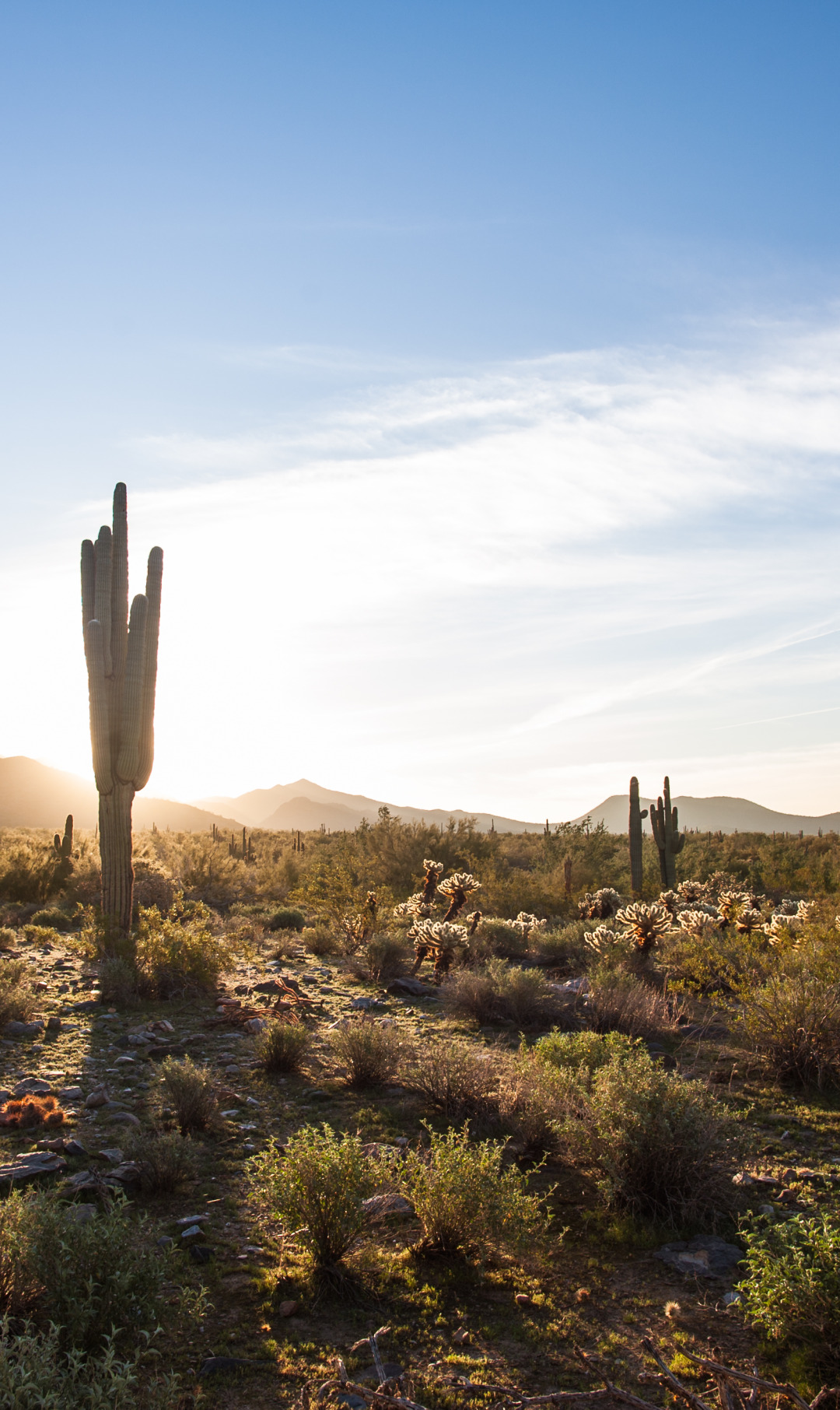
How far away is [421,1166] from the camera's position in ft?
15.1

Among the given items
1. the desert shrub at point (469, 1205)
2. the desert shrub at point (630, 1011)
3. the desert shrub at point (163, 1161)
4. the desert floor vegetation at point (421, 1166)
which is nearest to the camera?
the desert floor vegetation at point (421, 1166)

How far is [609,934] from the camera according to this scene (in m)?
12.3

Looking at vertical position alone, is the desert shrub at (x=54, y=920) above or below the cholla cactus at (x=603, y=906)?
below

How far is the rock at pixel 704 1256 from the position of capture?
444 cm

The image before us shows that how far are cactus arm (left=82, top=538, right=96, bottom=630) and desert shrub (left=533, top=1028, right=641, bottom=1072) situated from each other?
10321 millimetres

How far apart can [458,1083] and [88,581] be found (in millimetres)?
10608

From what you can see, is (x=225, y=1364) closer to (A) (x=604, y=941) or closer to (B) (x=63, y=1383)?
(B) (x=63, y=1383)

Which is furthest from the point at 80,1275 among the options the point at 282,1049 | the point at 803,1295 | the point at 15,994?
the point at 15,994

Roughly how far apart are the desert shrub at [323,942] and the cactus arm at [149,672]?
4.32 metres

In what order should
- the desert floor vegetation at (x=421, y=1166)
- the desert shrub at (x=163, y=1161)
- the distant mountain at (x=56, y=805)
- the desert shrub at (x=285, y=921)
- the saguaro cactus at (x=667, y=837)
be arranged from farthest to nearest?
the distant mountain at (x=56, y=805), the saguaro cactus at (x=667, y=837), the desert shrub at (x=285, y=921), the desert shrub at (x=163, y=1161), the desert floor vegetation at (x=421, y=1166)

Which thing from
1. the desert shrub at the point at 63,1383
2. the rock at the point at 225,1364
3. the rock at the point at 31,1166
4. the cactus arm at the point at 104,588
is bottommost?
the rock at the point at 225,1364

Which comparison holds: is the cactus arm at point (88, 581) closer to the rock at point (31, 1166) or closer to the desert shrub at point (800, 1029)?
the rock at point (31, 1166)

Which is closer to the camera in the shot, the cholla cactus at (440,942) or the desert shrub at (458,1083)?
the desert shrub at (458,1083)

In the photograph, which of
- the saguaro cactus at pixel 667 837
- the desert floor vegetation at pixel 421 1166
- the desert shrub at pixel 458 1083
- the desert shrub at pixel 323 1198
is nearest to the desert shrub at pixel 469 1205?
the desert floor vegetation at pixel 421 1166
